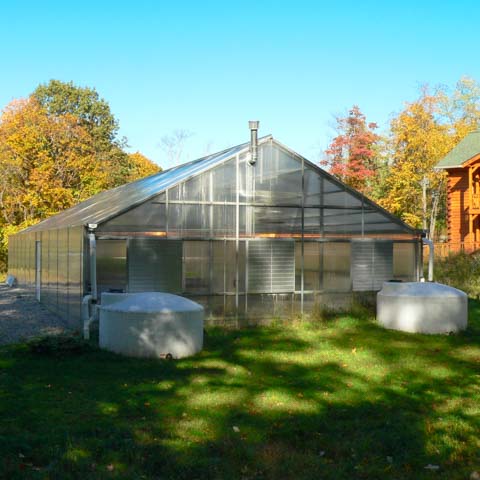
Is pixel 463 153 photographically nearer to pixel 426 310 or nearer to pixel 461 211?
pixel 461 211

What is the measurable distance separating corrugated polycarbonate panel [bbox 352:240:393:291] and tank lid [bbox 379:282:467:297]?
165 centimetres

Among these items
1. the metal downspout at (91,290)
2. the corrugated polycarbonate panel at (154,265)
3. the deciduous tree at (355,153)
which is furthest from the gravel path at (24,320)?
Result: the deciduous tree at (355,153)

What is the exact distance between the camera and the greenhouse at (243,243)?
47.5ft

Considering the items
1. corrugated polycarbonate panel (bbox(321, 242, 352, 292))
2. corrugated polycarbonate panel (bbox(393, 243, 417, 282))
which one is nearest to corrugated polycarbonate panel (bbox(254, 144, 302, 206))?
corrugated polycarbonate panel (bbox(321, 242, 352, 292))

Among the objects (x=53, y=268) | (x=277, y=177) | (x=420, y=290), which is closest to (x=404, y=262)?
(x=420, y=290)

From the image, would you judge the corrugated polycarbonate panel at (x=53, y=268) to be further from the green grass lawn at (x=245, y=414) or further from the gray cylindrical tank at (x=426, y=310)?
the gray cylindrical tank at (x=426, y=310)

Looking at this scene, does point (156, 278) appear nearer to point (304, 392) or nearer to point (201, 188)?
point (201, 188)

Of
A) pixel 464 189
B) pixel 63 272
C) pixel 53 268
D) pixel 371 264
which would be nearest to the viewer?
pixel 63 272

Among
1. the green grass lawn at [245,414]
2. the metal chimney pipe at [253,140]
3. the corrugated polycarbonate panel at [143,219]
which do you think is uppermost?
the metal chimney pipe at [253,140]

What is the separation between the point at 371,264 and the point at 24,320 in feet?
29.8

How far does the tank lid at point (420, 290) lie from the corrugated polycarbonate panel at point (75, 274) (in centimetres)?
687

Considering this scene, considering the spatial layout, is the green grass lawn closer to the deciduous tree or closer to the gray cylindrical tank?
the gray cylindrical tank

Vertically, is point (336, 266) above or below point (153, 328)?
above

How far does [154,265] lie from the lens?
1475cm
